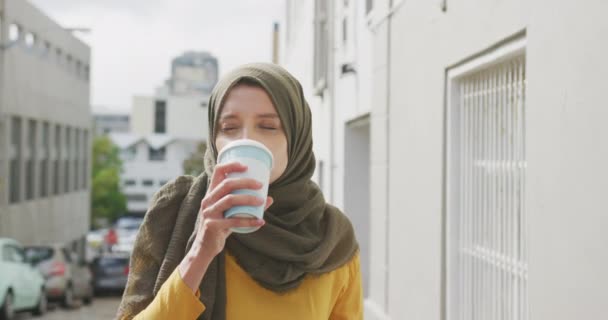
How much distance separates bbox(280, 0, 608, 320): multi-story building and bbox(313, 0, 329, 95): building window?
3122mm

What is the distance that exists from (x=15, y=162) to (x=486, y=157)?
28.1 meters

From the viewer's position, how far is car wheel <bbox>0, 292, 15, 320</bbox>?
13992 millimetres

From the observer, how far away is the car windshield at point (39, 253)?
59.4 feet

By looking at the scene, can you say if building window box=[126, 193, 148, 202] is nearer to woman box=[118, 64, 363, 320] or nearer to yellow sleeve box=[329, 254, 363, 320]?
yellow sleeve box=[329, 254, 363, 320]

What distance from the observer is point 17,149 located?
30297mm

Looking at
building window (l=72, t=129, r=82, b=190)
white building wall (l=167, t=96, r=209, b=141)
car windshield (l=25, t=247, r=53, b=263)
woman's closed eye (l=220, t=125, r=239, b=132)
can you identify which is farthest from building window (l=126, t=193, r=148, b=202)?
woman's closed eye (l=220, t=125, r=239, b=132)

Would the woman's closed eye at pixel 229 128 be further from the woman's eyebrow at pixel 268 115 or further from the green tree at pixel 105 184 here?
the green tree at pixel 105 184

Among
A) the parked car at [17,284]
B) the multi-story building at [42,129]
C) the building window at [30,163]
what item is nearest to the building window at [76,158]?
the multi-story building at [42,129]

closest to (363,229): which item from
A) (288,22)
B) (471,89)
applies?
(471,89)

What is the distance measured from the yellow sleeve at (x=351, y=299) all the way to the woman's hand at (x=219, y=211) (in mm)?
572

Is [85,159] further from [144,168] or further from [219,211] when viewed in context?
[144,168]

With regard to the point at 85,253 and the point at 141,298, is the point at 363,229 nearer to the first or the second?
the point at 141,298

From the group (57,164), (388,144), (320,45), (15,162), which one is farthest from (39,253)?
(57,164)

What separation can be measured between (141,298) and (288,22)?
1972cm
